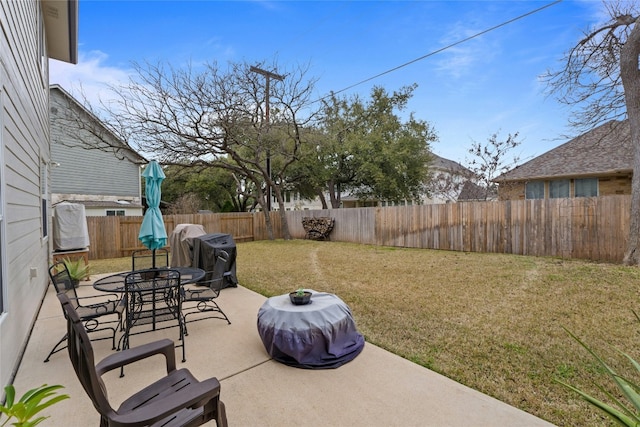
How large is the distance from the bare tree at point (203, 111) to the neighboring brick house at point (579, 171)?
9.69 meters

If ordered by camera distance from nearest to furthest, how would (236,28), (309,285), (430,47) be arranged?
(309,285)
(430,47)
(236,28)

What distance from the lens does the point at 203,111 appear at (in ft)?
36.6

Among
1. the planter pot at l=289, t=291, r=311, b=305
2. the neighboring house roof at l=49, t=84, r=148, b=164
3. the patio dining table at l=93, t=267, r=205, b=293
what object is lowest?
the planter pot at l=289, t=291, r=311, b=305

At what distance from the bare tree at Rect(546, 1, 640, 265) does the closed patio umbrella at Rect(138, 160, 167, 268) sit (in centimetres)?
902

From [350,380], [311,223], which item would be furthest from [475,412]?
[311,223]

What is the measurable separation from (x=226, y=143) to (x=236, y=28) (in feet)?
12.9

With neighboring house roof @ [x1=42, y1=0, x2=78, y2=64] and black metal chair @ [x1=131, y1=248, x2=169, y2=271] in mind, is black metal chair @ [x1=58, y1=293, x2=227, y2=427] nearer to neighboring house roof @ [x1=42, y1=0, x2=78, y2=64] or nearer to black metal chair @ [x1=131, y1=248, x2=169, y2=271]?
black metal chair @ [x1=131, y1=248, x2=169, y2=271]

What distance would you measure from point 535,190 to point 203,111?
13759 mm

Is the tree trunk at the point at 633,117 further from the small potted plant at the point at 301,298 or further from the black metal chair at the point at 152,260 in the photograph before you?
the black metal chair at the point at 152,260

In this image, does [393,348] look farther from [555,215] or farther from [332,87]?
[332,87]

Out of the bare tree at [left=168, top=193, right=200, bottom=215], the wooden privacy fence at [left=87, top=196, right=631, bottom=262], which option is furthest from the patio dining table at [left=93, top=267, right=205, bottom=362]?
the bare tree at [left=168, top=193, right=200, bottom=215]

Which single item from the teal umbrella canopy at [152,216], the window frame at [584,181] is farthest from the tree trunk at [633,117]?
the teal umbrella canopy at [152,216]

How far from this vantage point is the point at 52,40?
7059 millimetres

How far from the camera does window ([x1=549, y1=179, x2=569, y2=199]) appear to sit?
1239cm
